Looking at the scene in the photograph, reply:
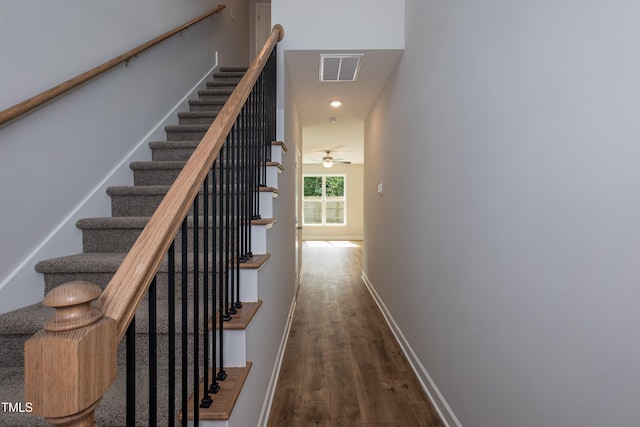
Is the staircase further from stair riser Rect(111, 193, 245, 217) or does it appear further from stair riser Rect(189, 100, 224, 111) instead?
stair riser Rect(189, 100, 224, 111)

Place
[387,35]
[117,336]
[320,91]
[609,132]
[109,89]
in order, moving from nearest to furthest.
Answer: [117,336] < [609,132] < [109,89] < [387,35] < [320,91]

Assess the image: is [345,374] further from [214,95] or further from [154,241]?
[214,95]

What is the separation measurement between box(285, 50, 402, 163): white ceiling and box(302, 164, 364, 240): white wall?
14.2 feet

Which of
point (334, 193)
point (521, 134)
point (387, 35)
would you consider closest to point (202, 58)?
point (387, 35)

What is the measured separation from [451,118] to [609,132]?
3.17ft

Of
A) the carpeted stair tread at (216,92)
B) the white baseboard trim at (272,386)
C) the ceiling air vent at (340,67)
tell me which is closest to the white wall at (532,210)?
the ceiling air vent at (340,67)

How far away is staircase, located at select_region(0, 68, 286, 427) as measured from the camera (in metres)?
1.03

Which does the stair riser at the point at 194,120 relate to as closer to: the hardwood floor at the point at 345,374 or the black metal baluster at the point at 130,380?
the hardwood floor at the point at 345,374

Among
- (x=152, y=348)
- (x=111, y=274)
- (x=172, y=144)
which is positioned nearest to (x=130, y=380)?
(x=152, y=348)

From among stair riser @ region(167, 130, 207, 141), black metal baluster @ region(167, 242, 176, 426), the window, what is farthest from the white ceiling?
the window

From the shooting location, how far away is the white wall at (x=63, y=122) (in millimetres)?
1427

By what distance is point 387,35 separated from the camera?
100 inches

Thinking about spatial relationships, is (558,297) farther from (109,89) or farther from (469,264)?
(109,89)

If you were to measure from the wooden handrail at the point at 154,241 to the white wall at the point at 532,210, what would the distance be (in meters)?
1.10
